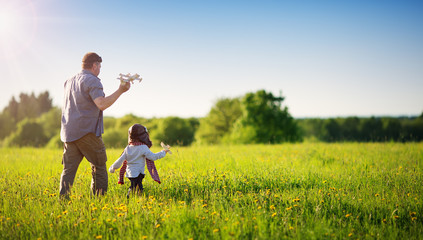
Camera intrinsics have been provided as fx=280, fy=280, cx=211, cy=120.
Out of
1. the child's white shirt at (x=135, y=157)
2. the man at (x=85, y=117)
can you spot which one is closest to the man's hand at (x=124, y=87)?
the man at (x=85, y=117)

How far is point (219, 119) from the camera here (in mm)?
45719

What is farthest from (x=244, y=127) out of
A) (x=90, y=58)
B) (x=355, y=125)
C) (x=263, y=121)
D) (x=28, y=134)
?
(x=28, y=134)

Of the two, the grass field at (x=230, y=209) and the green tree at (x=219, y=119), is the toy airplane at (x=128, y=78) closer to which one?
the grass field at (x=230, y=209)

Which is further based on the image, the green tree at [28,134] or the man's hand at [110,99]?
the green tree at [28,134]

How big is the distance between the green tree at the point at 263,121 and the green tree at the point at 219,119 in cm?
1109

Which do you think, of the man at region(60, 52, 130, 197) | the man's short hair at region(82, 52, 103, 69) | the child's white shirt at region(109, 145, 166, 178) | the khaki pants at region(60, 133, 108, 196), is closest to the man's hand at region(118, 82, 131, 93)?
the man at region(60, 52, 130, 197)

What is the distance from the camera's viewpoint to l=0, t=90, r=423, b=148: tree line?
1256 inches

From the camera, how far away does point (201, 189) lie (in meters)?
5.31

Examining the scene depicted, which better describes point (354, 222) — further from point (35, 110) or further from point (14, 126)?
point (35, 110)

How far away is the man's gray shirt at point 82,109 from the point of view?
14.8 ft

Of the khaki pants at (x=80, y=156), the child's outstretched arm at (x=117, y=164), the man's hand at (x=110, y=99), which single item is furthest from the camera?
the child's outstretched arm at (x=117, y=164)

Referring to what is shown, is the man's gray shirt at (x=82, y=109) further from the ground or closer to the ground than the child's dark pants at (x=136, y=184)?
further from the ground

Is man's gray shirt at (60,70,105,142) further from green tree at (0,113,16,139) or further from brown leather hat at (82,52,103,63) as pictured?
green tree at (0,113,16,139)

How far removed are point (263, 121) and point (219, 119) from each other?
1385 cm
